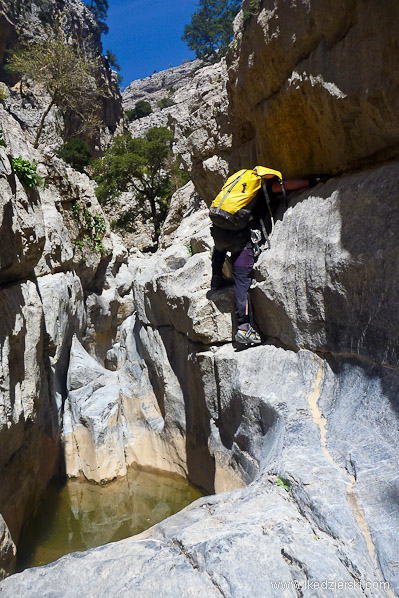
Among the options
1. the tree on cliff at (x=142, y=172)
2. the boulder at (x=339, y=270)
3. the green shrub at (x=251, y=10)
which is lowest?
the boulder at (x=339, y=270)

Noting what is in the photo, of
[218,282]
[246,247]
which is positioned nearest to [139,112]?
[218,282]

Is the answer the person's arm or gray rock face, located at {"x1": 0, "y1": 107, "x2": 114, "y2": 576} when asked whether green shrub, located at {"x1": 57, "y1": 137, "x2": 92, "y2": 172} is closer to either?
gray rock face, located at {"x1": 0, "y1": 107, "x2": 114, "y2": 576}

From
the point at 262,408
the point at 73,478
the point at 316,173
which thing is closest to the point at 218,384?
the point at 262,408

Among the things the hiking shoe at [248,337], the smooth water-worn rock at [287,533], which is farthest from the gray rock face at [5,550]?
the hiking shoe at [248,337]

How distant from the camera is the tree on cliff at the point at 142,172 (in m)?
21.5

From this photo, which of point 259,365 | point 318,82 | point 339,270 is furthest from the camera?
point 259,365

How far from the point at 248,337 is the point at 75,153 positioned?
23.4 meters

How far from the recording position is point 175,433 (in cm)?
783

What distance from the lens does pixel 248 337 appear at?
5.48 metres

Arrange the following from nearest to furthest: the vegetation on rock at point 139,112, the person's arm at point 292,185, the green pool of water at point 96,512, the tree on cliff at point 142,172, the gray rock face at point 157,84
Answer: the person's arm at point 292,185, the green pool of water at point 96,512, the tree on cliff at point 142,172, the vegetation on rock at point 139,112, the gray rock face at point 157,84

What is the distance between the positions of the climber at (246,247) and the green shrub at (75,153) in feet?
70.7

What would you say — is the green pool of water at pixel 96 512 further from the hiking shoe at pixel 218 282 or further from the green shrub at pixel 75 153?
the green shrub at pixel 75 153

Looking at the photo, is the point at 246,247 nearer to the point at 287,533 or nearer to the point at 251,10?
the point at 251,10

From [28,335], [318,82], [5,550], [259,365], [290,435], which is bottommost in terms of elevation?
[5,550]
